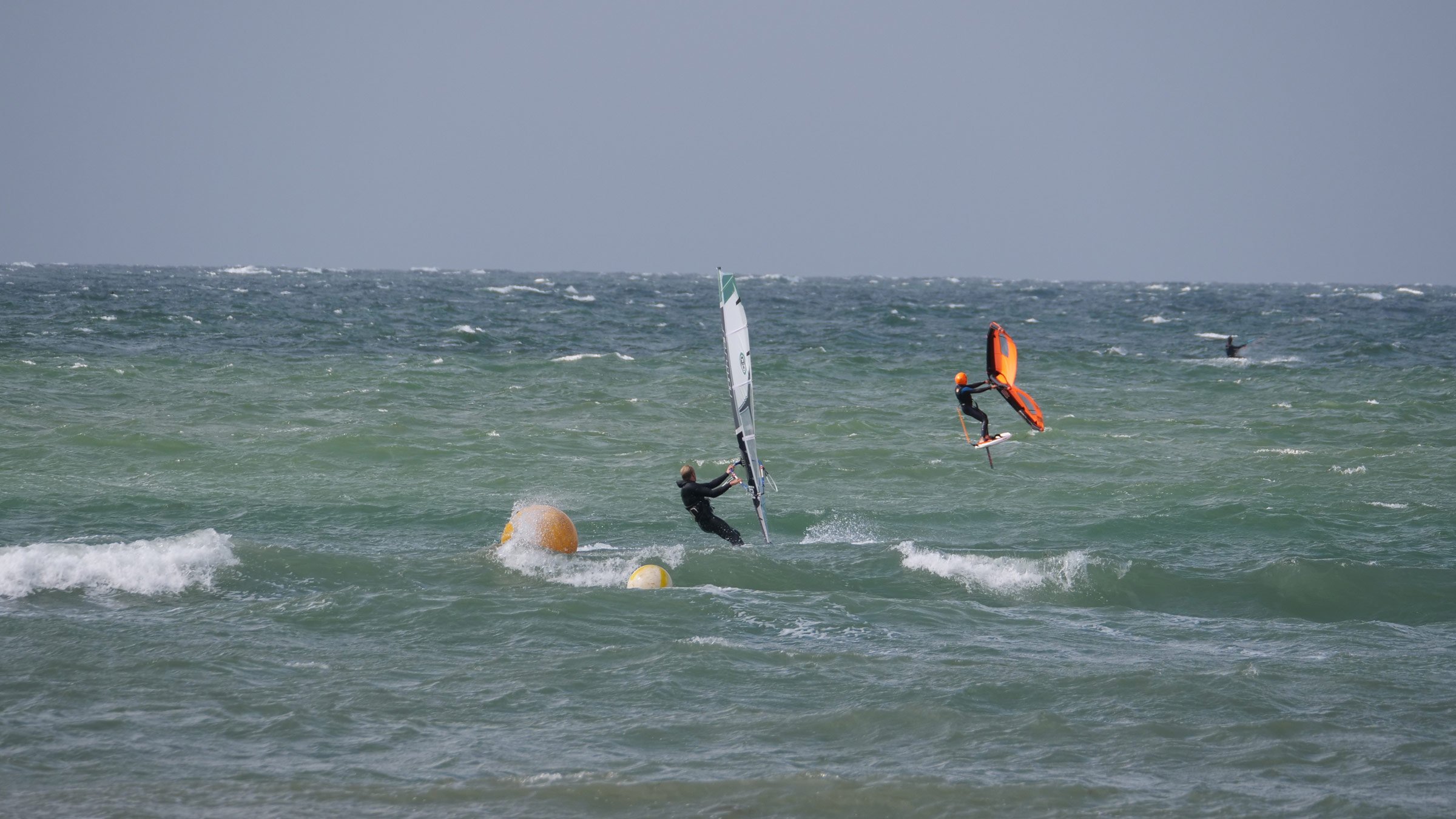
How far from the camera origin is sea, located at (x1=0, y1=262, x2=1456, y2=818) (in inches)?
350

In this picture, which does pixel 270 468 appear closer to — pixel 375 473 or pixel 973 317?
pixel 375 473

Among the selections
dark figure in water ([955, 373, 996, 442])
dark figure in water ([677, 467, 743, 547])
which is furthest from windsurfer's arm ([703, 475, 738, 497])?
dark figure in water ([955, 373, 996, 442])

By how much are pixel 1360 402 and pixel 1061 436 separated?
10.3m

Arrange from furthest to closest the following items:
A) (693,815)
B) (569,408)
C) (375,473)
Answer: (569,408) < (375,473) < (693,815)

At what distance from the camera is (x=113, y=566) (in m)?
13.9

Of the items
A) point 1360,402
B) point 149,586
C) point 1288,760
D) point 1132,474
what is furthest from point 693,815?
point 1360,402

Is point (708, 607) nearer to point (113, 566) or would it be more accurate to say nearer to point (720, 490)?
point (720, 490)

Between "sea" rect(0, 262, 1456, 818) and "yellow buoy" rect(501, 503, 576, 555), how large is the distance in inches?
6.5

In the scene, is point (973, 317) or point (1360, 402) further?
point (973, 317)

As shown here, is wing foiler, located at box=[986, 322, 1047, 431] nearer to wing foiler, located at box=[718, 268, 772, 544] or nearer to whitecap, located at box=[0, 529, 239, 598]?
wing foiler, located at box=[718, 268, 772, 544]

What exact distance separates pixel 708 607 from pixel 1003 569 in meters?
Answer: 4.01

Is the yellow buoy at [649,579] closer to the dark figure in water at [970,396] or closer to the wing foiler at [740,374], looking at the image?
the wing foiler at [740,374]

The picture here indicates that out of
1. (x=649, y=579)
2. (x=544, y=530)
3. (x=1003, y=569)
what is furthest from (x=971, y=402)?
(x=544, y=530)

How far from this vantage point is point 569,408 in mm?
29578
